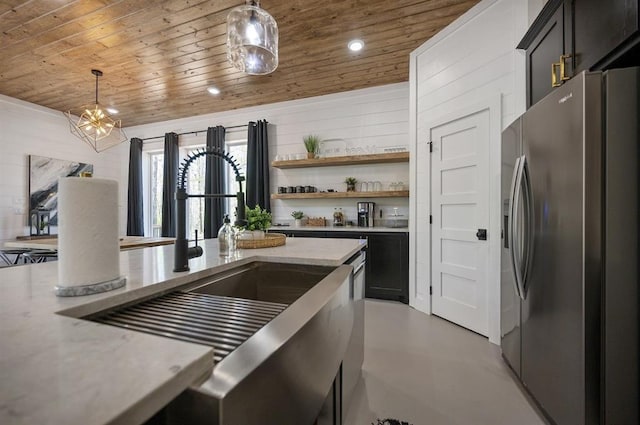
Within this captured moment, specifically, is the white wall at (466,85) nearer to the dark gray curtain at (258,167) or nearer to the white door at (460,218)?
the white door at (460,218)

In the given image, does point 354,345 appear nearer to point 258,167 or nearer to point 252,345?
point 252,345

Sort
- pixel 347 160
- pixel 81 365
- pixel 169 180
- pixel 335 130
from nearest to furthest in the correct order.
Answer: pixel 81 365 → pixel 347 160 → pixel 335 130 → pixel 169 180

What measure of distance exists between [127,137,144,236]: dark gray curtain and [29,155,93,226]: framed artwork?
1010mm

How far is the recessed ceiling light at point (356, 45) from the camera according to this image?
307 centimetres

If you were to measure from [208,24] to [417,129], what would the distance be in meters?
2.46

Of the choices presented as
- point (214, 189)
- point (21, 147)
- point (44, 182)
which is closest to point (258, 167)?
point (214, 189)

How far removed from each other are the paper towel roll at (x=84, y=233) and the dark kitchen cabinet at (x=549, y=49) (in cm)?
237

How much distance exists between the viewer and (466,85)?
2807 millimetres

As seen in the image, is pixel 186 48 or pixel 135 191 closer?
pixel 186 48

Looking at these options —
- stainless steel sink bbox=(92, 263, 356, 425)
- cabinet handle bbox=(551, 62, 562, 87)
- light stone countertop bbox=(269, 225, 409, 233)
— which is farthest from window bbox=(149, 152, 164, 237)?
cabinet handle bbox=(551, 62, 562, 87)

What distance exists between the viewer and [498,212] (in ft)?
8.20

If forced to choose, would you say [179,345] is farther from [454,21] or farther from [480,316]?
[454,21]

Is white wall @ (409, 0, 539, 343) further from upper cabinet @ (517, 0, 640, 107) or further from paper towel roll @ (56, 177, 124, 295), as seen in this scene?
paper towel roll @ (56, 177, 124, 295)

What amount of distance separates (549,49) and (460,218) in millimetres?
1498
